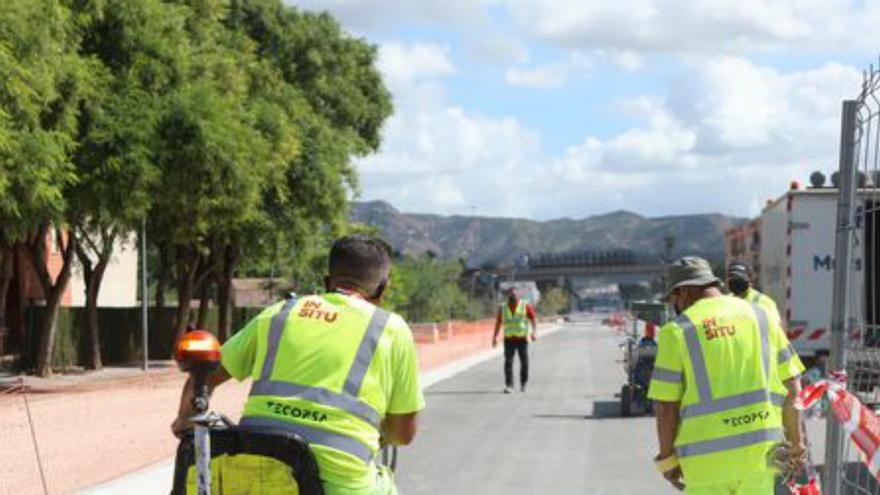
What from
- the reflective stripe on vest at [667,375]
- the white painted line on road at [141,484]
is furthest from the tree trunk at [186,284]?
the reflective stripe on vest at [667,375]

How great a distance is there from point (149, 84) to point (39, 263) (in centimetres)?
606

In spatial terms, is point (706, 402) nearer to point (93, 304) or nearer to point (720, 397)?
point (720, 397)

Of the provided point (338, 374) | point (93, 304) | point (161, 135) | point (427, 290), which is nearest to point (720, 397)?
point (338, 374)

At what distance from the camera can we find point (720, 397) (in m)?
5.56

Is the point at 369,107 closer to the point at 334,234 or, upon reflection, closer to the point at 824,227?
the point at 334,234

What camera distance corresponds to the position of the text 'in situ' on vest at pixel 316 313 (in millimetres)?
4406

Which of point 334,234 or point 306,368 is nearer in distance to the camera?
point 306,368

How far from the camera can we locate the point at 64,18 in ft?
70.0

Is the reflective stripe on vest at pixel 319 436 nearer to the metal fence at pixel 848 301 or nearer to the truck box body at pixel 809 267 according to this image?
the metal fence at pixel 848 301

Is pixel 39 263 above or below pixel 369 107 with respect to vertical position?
below

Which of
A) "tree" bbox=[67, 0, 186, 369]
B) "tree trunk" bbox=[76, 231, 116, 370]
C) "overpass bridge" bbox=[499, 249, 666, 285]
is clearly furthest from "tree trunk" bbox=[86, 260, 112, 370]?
"overpass bridge" bbox=[499, 249, 666, 285]

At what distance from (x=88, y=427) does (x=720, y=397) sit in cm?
1361

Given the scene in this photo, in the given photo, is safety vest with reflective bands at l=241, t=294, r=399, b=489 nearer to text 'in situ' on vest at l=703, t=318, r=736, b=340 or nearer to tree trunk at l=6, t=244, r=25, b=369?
text 'in situ' on vest at l=703, t=318, r=736, b=340

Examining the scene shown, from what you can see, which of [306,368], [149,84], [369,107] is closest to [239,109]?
[149,84]
